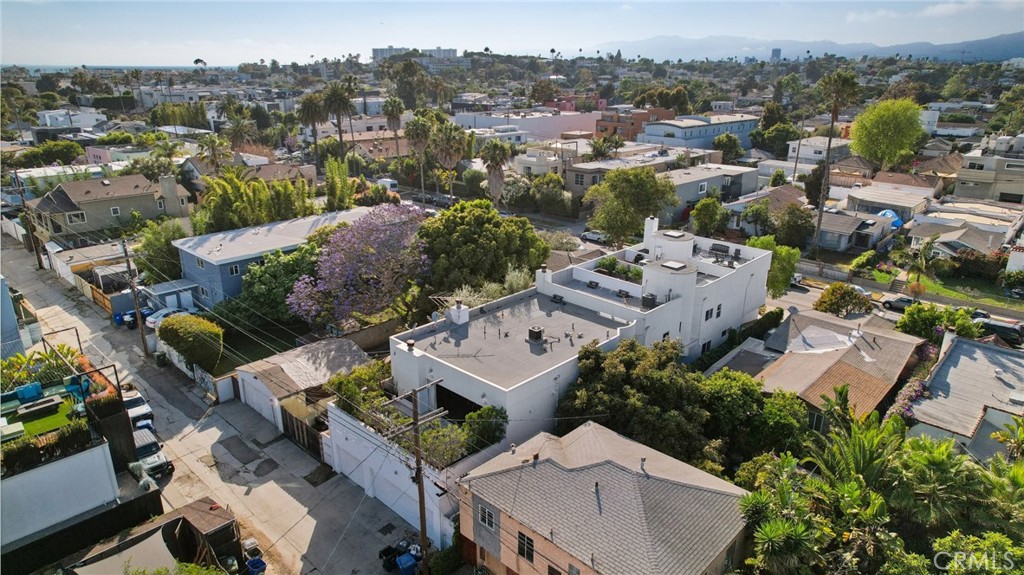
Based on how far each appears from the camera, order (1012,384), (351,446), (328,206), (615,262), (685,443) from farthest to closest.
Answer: (328,206), (615,262), (1012,384), (351,446), (685,443)

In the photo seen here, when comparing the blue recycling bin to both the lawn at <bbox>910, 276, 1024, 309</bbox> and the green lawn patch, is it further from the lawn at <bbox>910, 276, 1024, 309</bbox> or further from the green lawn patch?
the lawn at <bbox>910, 276, 1024, 309</bbox>

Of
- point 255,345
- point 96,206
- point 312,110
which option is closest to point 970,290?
point 255,345

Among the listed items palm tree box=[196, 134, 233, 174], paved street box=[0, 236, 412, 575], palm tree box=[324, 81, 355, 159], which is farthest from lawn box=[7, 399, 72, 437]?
palm tree box=[324, 81, 355, 159]

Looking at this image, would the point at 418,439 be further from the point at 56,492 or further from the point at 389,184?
the point at 389,184

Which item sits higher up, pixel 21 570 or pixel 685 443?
pixel 685 443

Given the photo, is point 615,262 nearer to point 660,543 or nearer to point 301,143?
point 660,543

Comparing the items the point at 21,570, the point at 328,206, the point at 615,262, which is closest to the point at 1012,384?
the point at 615,262
